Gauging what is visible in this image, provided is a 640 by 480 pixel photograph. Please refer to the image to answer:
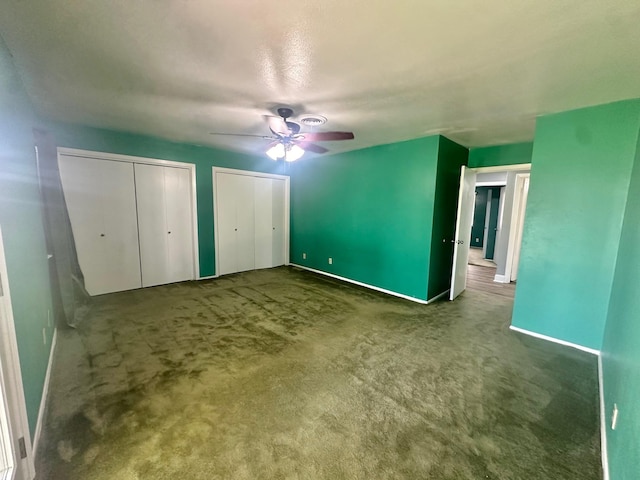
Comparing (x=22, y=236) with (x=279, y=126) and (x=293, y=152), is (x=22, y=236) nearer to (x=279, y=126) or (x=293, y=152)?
(x=279, y=126)

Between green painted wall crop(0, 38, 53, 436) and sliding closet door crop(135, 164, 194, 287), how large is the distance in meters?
1.91

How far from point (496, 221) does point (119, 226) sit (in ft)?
28.9

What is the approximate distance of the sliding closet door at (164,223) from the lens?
419 centimetres

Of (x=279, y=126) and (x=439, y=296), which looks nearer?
(x=279, y=126)

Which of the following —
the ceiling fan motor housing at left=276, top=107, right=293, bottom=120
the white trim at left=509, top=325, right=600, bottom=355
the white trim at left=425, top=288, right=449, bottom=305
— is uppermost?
the ceiling fan motor housing at left=276, top=107, right=293, bottom=120

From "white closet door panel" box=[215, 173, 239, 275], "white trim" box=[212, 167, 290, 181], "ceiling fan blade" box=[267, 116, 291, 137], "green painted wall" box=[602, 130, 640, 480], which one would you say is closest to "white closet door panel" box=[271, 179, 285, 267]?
"white trim" box=[212, 167, 290, 181]

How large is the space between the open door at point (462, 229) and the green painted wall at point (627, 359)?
1699 mm

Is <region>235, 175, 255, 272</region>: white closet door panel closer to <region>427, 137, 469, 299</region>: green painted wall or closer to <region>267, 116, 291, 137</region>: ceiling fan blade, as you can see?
<region>267, 116, 291, 137</region>: ceiling fan blade

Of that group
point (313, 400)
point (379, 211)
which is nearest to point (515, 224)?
point (379, 211)

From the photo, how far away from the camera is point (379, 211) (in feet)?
14.0

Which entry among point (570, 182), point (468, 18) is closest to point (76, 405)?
point (468, 18)

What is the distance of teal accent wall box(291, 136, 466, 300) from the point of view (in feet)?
12.3

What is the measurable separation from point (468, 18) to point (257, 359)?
9.16ft

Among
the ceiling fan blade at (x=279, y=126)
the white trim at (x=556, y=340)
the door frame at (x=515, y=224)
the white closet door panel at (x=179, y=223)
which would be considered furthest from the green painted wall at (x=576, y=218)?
the white closet door panel at (x=179, y=223)
